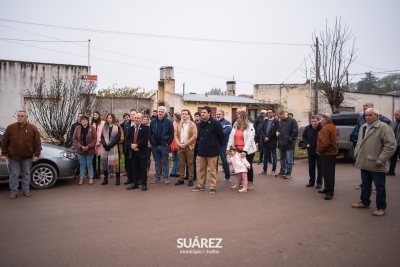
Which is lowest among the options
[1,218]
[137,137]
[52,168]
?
[1,218]

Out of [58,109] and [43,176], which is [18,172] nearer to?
[43,176]

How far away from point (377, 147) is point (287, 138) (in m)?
3.58

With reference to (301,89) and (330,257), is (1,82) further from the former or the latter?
(301,89)

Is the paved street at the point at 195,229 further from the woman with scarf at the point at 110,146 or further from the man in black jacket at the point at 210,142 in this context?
the woman with scarf at the point at 110,146

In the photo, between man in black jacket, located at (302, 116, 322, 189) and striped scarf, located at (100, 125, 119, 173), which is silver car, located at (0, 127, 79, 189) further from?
man in black jacket, located at (302, 116, 322, 189)

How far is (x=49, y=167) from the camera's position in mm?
8016

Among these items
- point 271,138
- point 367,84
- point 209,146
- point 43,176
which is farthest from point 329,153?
point 367,84

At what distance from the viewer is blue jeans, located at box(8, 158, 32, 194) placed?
23.0ft

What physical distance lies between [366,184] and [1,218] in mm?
7052

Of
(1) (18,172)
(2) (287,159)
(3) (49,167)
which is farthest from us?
(2) (287,159)

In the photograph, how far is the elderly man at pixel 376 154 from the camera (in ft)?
17.9

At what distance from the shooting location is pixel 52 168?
8031mm

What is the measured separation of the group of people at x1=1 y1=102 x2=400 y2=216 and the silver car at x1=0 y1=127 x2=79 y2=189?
1.35 feet

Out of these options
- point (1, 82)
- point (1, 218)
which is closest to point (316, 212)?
point (1, 218)
